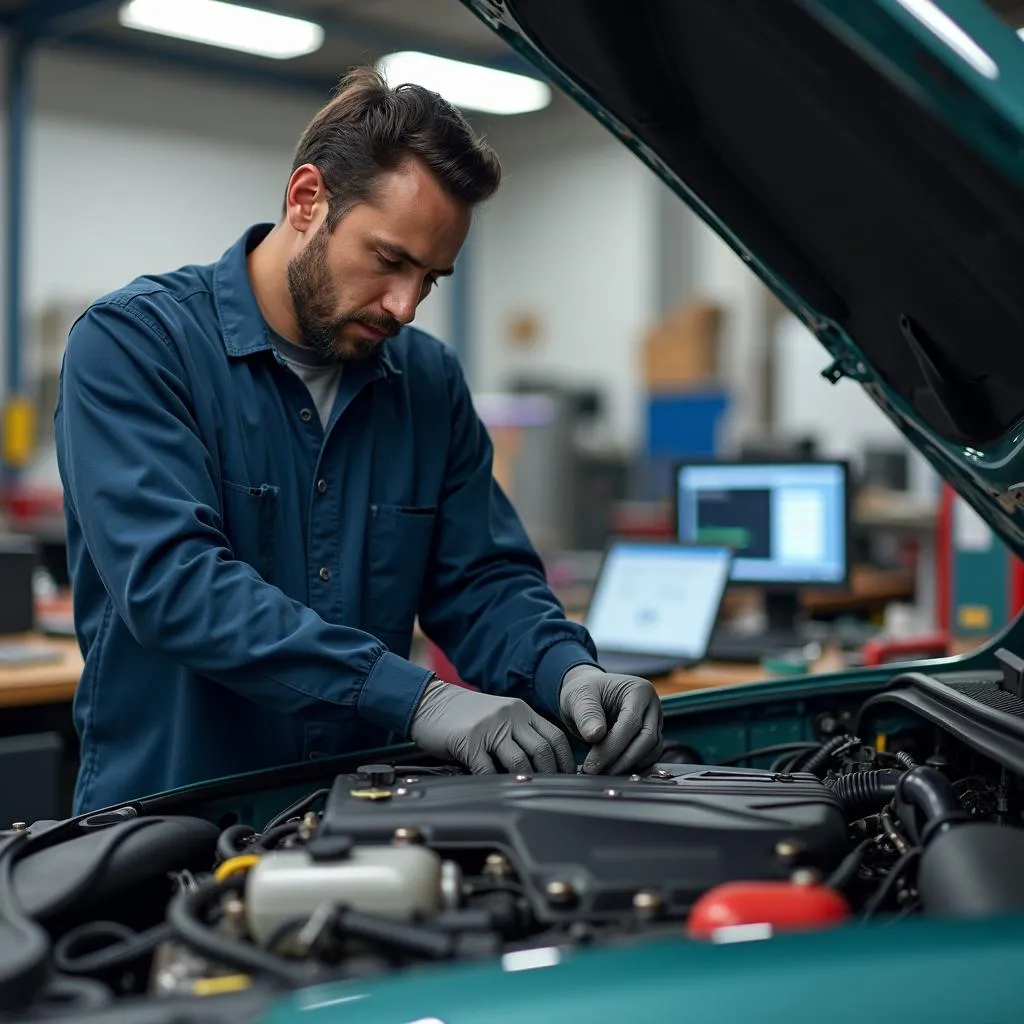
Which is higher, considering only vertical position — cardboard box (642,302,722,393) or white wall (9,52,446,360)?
white wall (9,52,446,360)

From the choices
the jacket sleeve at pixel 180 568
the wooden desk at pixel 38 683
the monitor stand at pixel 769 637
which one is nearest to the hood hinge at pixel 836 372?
the jacket sleeve at pixel 180 568

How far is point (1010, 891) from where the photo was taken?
35.8 inches

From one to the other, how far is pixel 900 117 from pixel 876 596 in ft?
12.1

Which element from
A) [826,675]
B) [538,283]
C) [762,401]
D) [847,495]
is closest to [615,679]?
[826,675]

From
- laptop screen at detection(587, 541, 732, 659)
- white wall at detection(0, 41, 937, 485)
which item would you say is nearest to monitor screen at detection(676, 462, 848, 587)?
laptop screen at detection(587, 541, 732, 659)

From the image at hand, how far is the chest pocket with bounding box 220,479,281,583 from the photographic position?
1546mm

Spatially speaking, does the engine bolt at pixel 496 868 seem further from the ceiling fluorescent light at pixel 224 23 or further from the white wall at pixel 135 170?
the white wall at pixel 135 170

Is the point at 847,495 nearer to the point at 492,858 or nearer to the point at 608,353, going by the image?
the point at 492,858

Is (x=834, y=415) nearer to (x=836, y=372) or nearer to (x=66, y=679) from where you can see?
(x=66, y=679)

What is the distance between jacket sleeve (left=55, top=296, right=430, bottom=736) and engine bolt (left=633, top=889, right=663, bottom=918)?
449 mm

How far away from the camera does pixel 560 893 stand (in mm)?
934

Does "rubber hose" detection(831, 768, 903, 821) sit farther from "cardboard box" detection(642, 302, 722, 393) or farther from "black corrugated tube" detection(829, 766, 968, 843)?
"cardboard box" detection(642, 302, 722, 393)

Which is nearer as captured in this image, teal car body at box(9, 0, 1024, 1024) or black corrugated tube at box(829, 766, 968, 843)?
teal car body at box(9, 0, 1024, 1024)

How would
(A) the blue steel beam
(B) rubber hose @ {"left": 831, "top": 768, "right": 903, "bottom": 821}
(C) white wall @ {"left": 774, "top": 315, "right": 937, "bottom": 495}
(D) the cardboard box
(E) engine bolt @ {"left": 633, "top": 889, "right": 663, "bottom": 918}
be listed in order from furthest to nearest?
(D) the cardboard box, (A) the blue steel beam, (C) white wall @ {"left": 774, "top": 315, "right": 937, "bottom": 495}, (B) rubber hose @ {"left": 831, "top": 768, "right": 903, "bottom": 821}, (E) engine bolt @ {"left": 633, "top": 889, "right": 663, "bottom": 918}
